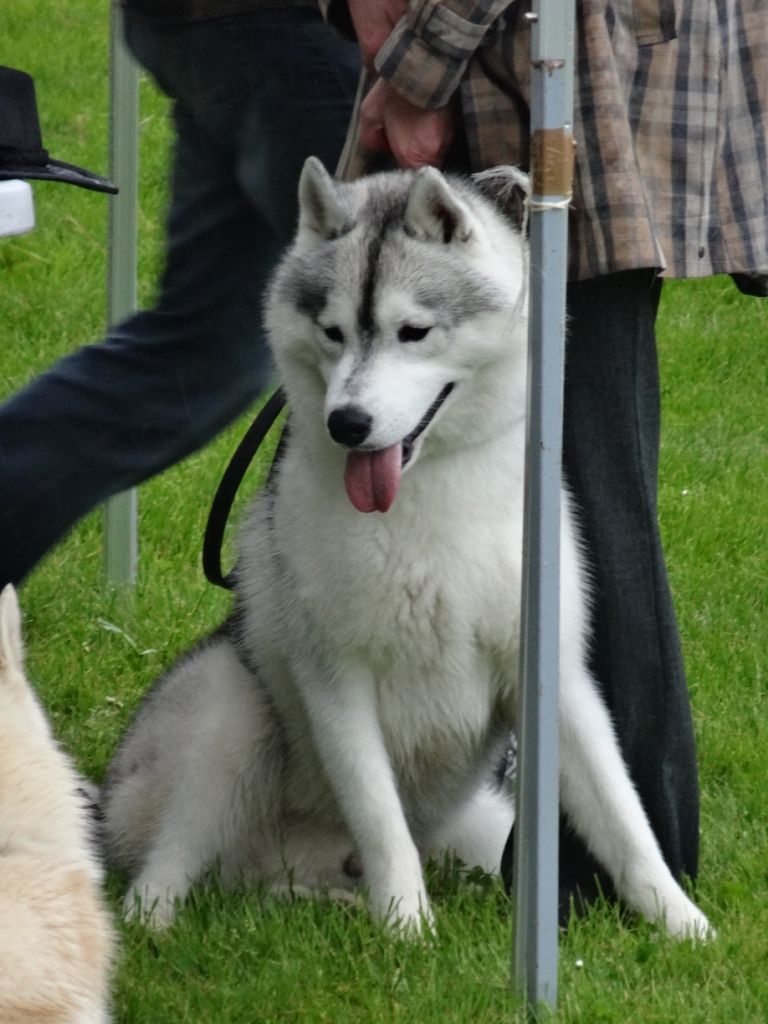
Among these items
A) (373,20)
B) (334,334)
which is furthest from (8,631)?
(373,20)

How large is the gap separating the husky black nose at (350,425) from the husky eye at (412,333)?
181 millimetres

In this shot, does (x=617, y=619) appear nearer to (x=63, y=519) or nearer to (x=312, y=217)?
(x=312, y=217)

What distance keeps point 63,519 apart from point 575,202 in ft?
5.63

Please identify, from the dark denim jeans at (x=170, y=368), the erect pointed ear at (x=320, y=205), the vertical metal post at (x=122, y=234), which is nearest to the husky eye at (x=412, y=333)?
the erect pointed ear at (x=320, y=205)

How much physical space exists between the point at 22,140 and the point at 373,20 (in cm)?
68

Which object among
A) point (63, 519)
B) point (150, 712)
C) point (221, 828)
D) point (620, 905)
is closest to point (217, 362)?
point (63, 519)

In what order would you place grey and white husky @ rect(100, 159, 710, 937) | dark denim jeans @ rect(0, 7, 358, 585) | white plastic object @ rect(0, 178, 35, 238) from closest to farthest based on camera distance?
white plastic object @ rect(0, 178, 35, 238), grey and white husky @ rect(100, 159, 710, 937), dark denim jeans @ rect(0, 7, 358, 585)

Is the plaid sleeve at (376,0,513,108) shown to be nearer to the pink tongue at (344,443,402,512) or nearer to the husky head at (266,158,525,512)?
the husky head at (266,158,525,512)

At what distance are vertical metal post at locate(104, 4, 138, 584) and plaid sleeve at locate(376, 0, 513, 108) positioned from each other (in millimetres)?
2044

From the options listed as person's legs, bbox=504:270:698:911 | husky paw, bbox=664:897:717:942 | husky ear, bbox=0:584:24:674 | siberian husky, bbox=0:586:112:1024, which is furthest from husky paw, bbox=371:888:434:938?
husky ear, bbox=0:584:24:674

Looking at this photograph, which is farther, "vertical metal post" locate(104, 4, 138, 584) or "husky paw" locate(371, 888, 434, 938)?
"vertical metal post" locate(104, 4, 138, 584)

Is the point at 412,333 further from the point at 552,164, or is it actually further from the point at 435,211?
the point at 552,164

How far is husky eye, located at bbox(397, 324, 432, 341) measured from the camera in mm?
3004

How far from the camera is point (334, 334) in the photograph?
3.06 metres
